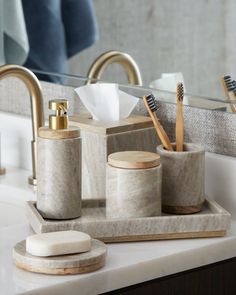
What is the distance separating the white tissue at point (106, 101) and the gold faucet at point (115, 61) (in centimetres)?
17

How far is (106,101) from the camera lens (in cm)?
149

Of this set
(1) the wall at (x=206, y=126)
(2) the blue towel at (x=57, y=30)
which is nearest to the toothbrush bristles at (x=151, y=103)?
(1) the wall at (x=206, y=126)

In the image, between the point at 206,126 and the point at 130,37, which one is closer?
the point at 206,126

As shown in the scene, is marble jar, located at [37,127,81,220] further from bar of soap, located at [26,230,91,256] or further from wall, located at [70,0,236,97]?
wall, located at [70,0,236,97]

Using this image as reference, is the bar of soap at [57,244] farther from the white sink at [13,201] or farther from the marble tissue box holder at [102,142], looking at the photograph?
the white sink at [13,201]

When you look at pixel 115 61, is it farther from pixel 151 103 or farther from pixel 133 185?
pixel 133 185

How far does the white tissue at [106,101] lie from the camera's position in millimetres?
1489

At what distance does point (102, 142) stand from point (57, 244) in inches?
11.6

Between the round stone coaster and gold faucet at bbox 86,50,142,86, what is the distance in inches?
22.7

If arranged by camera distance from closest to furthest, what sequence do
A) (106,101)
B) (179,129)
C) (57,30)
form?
(179,129), (106,101), (57,30)

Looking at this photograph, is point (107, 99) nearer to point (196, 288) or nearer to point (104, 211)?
point (104, 211)

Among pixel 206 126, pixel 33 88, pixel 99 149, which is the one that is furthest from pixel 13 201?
pixel 206 126

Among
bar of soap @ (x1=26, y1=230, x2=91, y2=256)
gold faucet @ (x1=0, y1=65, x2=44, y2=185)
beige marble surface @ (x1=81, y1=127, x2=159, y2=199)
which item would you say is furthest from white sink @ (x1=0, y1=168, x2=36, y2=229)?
bar of soap @ (x1=26, y1=230, x2=91, y2=256)

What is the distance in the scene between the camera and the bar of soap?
3.81 feet
